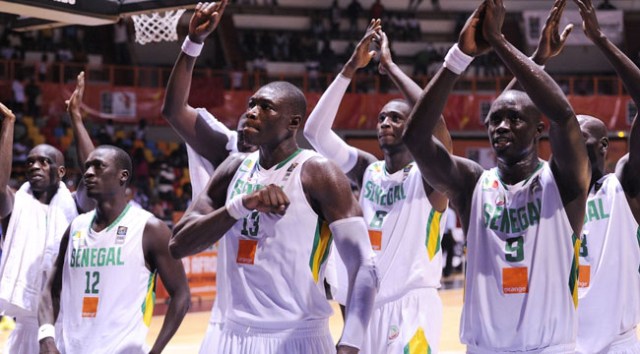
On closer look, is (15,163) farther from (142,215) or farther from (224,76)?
(142,215)

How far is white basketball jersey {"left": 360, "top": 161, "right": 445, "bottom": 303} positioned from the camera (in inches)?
219

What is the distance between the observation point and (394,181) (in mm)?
5789

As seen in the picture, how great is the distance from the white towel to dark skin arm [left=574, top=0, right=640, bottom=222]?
3.86m

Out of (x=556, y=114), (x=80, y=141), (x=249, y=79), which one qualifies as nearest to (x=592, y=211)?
(x=556, y=114)

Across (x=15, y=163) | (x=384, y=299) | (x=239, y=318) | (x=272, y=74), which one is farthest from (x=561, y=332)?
(x=272, y=74)

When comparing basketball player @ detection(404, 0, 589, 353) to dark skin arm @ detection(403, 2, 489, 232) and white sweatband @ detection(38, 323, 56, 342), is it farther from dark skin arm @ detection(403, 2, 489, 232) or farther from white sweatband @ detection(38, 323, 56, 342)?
white sweatband @ detection(38, 323, 56, 342)

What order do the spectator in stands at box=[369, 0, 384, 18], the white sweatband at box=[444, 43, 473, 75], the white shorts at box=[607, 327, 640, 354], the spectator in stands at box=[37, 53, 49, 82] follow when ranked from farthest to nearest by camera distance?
the spectator in stands at box=[369, 0, 384, 18] → the spectator in stands at box=[37, 53, 49, 82] → the white shorts at box=[607, 327, 640, 354] → the white sweatband at box=[444, 43, 473, 75]

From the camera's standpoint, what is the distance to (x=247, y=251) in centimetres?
399

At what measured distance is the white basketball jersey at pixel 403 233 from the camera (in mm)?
5570

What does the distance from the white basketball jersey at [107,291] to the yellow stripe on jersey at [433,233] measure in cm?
172

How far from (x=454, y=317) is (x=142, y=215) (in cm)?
883

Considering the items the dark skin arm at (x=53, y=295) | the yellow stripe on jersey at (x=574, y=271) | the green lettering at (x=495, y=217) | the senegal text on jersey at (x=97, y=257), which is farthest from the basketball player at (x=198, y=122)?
the yellow stripe on jersey at (x=574, y=271)

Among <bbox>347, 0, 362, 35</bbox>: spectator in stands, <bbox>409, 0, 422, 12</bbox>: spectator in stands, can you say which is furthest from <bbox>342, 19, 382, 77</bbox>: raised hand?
<bbox>409, 0, 422, 12</bbox>: spectator in stands

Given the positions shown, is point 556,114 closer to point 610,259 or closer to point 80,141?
point 610,259
